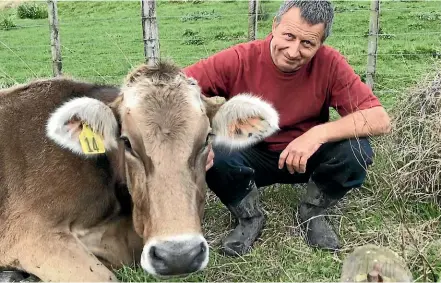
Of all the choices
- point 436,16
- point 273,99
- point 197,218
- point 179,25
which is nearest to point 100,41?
point 179,25

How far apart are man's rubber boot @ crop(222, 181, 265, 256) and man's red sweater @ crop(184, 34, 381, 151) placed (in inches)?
27.1

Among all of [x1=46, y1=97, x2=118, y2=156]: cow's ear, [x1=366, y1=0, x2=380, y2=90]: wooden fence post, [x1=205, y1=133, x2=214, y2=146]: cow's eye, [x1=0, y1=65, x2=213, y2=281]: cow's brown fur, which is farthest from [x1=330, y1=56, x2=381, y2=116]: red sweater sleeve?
[x1=366, y1=0, x2=380, y2=90]: wooden fence post

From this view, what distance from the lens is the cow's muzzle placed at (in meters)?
3.61

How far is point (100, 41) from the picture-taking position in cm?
1794

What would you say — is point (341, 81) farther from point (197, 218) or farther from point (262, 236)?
point (197, 218)

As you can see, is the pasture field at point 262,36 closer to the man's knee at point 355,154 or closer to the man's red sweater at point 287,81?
the man's knee at point 355,154

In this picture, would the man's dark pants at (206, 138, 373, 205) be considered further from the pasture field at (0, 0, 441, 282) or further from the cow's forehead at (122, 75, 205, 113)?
the cow's forehead at (122, 75, 205, 113)

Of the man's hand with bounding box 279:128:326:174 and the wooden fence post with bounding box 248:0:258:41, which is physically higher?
the wooden fence post with bounding box 248:0:258:41

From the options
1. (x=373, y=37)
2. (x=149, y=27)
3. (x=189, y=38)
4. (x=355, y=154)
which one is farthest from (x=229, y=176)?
(x=189, y=38)

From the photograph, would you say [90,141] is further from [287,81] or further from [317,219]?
[317,219]

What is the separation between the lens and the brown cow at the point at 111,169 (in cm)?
389

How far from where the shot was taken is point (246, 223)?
529cm

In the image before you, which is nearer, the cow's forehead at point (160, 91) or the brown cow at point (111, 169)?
the brown cow at point (111, 169)

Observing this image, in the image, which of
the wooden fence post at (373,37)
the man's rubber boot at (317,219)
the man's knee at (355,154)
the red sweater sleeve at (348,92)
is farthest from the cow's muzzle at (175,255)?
the wooden fence post at (373,37)
